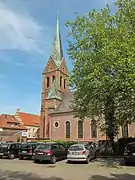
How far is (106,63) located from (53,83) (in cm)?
4933

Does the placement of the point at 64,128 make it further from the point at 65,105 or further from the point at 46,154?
the point at 46,154

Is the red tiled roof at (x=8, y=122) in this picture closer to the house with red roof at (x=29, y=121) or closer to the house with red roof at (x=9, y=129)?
the house with red roof at (x=9, y=129)

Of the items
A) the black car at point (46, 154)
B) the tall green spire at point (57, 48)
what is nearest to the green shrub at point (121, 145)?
the black car at point (46, 154)

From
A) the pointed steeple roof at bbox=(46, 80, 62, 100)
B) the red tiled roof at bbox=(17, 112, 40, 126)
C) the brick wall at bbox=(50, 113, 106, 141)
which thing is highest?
the pointed steeple roof at bbox=(46, 80, 62, 100)

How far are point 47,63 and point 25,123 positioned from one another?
2795cm

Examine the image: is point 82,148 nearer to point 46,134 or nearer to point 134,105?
point 134,105

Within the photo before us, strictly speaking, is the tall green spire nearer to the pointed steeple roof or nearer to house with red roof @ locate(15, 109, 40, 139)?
the pointed steeple roof

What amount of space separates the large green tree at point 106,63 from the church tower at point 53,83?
34.8 m

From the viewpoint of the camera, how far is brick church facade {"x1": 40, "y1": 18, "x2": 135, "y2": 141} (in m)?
50.0

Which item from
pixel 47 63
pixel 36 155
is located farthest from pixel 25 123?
pixel 36 155

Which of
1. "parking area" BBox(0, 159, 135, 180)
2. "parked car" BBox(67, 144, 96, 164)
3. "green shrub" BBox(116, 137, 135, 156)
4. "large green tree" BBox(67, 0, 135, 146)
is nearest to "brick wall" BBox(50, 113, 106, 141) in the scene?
"green shrub" BBox(116, 137, 135, 156)

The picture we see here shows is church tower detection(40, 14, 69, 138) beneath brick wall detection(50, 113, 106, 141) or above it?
above

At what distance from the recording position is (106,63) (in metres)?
17.3

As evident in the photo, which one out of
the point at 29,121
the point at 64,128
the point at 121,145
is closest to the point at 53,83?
the point at 64,128
